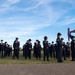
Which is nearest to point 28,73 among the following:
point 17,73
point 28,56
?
point 17,73

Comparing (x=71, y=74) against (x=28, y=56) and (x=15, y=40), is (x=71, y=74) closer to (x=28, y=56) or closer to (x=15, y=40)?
(x=15, y=40)

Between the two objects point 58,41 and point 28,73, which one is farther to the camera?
point 58,41

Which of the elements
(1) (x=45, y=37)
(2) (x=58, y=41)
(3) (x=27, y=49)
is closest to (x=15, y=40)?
(3) (x=27, y=49)

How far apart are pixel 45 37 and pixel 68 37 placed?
193 inches

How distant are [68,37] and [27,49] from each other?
4423 mm

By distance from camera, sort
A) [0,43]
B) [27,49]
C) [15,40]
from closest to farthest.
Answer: [15,40] < [27,49] < [0,43]

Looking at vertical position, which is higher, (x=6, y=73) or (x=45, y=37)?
(x=45, y=37)

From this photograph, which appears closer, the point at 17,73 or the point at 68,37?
the point at 17,73

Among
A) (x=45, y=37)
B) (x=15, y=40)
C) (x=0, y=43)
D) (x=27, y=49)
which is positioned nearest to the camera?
(x=45, y=37)

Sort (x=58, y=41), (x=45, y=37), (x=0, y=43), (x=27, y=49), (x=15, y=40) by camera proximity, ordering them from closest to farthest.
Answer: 1. (x=58, y=41)
2. (x=45, y=37)
3. (x=15, y=40)
4. (x=27, y=49)
5. (x=0, y=43)

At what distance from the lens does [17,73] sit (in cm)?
1359

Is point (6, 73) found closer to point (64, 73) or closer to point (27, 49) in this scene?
point (64, 73)

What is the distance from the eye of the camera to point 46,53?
25797 millimetres

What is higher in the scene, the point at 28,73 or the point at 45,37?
the point at 45,37
